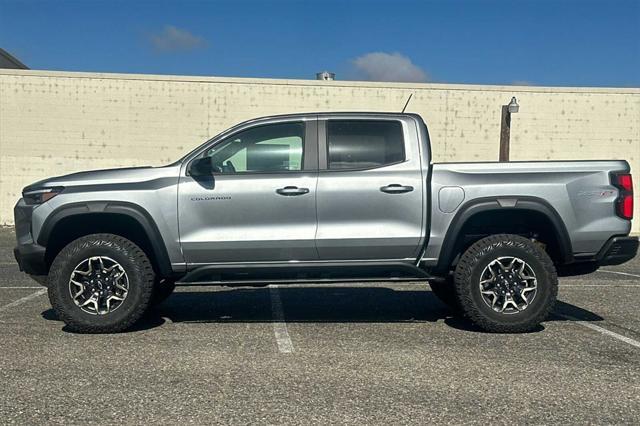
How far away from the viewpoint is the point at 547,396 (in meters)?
3.92

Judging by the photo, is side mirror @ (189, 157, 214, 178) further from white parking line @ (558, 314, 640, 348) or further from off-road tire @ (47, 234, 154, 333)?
white parking line @ (558, 314, 640, 348)

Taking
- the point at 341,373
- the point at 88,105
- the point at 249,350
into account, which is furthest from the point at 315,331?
the point at 88,105

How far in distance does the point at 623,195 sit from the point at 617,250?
515 mm

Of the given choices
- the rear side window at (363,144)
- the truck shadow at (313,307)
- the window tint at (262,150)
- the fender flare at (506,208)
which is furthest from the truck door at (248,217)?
the fender flare at (506,208)

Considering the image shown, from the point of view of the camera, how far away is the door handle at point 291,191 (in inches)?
215

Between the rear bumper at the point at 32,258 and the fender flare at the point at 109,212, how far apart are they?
7 centimetres

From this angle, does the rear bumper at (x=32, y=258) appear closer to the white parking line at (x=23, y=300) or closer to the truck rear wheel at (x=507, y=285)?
the white parking line at (x=23, y=300)

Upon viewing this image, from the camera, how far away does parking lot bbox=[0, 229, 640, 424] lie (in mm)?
3631

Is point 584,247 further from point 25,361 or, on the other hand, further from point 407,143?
point 25,361

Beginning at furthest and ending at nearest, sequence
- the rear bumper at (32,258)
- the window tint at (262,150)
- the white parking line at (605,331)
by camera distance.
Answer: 1. the window tint at (262,150)
2. the rear bumper at (32,258)
3. the white parking line at (605,331)

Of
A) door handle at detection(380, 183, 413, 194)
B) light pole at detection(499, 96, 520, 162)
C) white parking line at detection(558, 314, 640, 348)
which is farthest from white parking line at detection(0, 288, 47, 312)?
light pole at detection(499, 96, 520, 162)

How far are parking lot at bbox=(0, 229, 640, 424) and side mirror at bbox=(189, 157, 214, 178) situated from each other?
4.86 ft

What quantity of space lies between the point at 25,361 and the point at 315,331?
2.46 metres

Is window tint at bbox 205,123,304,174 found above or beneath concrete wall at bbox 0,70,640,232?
beneath
